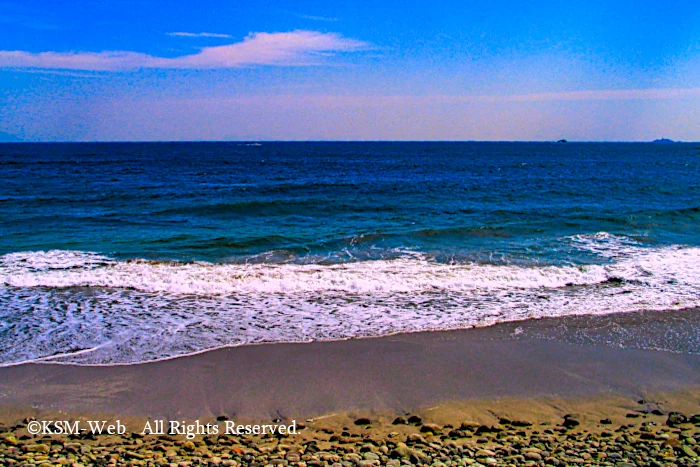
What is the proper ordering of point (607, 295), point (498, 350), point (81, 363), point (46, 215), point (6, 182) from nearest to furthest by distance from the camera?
1. point (81, 363)
2. point (498, 350)
3. point (607, 295)
4. point (46, 215)
5. point (6, 182)

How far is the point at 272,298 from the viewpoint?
1148cm

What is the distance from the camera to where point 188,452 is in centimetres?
528

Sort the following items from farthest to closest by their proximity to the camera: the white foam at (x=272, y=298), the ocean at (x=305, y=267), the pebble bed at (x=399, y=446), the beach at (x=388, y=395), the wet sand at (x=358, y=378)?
the ocean at (x=305, y=267)
the white foam at (x=272, y=298)
the wet sand at (x=358, y=378)
the beach at (x=388, y=395)
the pebble bed at (x=399, y=446)

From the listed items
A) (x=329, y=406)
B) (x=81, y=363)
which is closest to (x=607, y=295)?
(x=329, y=406)

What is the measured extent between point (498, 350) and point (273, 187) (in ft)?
88.2

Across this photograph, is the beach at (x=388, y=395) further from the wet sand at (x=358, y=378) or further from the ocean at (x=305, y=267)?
the ocean at (x=305, y=267)

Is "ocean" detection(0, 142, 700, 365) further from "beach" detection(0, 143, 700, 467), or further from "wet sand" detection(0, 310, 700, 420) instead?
"wet sand" detection(0, 310, 700, 420)

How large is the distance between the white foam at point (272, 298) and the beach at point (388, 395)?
810 mm

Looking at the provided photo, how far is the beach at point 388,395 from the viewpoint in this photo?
559cm

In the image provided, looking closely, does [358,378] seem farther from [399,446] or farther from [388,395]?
[399,446]

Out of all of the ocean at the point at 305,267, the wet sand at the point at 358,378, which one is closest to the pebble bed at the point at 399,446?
the wet sand at the point at 358,378

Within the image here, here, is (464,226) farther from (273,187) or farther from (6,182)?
(6,182)

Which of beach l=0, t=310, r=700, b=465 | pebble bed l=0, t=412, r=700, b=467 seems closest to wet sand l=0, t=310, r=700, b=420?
beach l=0, t=310, r=700, b=465

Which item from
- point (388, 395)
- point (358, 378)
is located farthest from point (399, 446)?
point (358, 378)
